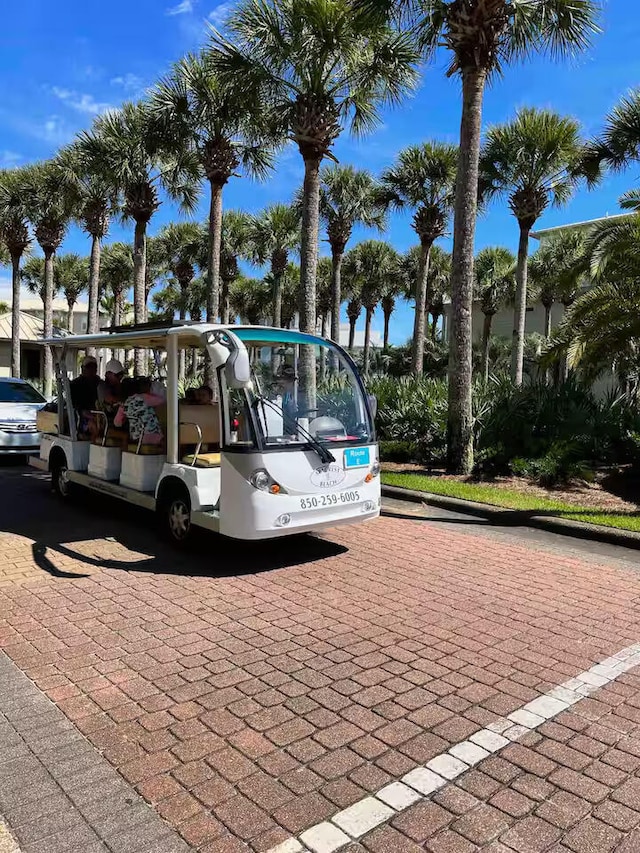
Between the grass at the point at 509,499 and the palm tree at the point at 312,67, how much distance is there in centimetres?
426

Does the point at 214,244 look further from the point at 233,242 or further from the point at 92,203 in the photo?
the point at 233,242

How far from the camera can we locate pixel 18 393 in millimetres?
14047

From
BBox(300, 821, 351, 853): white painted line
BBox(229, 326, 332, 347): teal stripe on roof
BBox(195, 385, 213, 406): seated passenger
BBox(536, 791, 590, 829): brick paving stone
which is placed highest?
BBox(229, 326, 332, 347): teal stripe on roof

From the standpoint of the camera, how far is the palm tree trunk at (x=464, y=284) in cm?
1128

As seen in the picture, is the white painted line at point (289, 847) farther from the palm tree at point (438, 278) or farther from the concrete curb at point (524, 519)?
the palm tree at point (438, 278)

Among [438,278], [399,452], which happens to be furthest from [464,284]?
[438,278]

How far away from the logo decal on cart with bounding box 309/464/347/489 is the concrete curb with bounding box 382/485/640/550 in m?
3.17

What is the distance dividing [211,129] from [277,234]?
46.2 feet

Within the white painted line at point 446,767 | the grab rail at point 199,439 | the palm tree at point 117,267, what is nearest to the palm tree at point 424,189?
the grab rail at point 199,439

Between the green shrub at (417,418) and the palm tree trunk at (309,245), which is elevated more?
the palm tree trunk at (309,245)

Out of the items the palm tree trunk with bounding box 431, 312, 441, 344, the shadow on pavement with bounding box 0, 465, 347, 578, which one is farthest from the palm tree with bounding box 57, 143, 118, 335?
the palm tree trunk with bounding box 431, 312, 441, 344

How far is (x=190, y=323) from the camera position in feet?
22.2

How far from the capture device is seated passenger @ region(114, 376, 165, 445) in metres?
7.48

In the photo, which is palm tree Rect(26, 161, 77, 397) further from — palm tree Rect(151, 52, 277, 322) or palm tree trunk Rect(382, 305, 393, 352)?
palm tree trunk Rect(382, 305, 393, 352)
